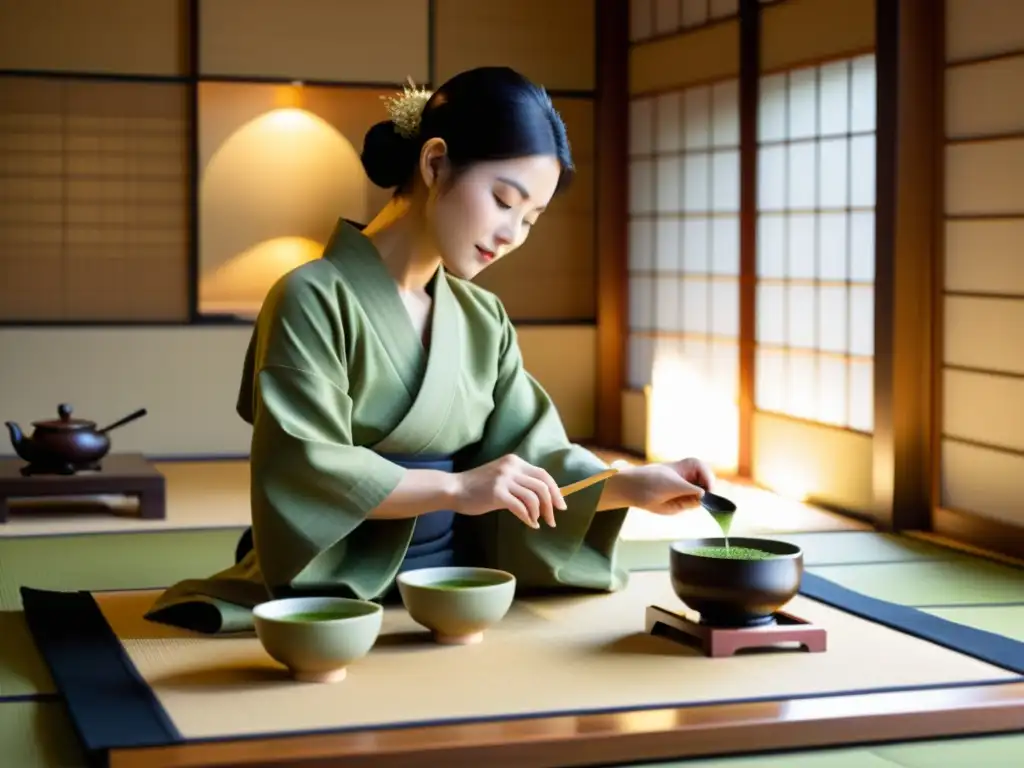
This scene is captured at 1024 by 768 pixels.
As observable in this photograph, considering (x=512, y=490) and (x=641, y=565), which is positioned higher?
(x=512, y=490)

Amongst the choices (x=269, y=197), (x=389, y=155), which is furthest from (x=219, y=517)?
(x=269, y=197)

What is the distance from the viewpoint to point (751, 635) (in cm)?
317

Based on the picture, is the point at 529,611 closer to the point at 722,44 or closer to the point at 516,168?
the point at 516,168

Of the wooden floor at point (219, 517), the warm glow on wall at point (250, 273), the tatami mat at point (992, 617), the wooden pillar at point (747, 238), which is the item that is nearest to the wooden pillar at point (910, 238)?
the wooden floor at point (219, 517)

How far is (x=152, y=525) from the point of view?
5.42m

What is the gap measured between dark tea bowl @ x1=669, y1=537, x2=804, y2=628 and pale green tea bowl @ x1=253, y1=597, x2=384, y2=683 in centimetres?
63

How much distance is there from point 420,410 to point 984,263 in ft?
8.11

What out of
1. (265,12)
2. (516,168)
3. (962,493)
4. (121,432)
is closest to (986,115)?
(962,493)

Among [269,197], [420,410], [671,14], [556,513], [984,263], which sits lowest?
[556,513]

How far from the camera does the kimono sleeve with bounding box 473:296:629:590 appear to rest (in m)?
3.71

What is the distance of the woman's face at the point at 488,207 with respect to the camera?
3.33 m

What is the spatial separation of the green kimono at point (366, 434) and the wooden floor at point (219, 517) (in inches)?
59.8

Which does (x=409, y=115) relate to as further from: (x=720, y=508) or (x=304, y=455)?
(x=720, y=508)

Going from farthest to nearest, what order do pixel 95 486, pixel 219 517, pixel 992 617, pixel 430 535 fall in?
pixel 219 517 < pixel 95 486 < pixel 992 617 < pixel 430 535
